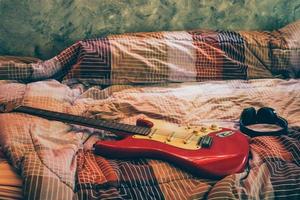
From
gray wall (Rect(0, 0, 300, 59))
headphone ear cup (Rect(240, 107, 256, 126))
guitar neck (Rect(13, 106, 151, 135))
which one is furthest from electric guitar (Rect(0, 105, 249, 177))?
gray wall (Rect(0, 0, 300, 59))

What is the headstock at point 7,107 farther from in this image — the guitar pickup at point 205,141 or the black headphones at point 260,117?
the black headphones at point 260,117

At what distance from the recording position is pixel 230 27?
220 cm

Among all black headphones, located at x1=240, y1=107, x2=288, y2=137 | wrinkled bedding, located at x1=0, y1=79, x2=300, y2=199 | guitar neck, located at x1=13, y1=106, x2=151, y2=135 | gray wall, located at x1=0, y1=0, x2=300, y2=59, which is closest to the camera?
wrinkled bedding, located at x1=0, y1=79, x2=300, y2=199

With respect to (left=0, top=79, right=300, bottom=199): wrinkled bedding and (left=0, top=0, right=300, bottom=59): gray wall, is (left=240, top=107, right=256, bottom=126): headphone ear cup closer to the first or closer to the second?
(left=0, top=79, right=300, bottom=199): wrinkled bedding

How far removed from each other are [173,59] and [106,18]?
0.41 metres

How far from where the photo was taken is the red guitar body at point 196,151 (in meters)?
1.21

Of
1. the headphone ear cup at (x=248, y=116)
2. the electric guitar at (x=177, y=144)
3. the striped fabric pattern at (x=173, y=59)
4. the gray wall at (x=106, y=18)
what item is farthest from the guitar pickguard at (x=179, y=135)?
the gray wall at (x=106, y=18)

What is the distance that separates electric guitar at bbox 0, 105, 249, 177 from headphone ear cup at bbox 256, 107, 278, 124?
196 mm

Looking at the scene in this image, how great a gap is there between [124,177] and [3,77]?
0.85 meters

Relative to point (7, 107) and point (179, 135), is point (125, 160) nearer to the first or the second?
point (179, 135)

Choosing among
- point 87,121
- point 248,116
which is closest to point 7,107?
point 87,121

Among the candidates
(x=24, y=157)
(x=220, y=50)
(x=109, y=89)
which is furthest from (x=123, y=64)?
(x=24, y=157)

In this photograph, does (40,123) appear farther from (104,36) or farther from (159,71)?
(104,36)

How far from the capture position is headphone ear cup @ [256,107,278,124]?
1.52 meters
